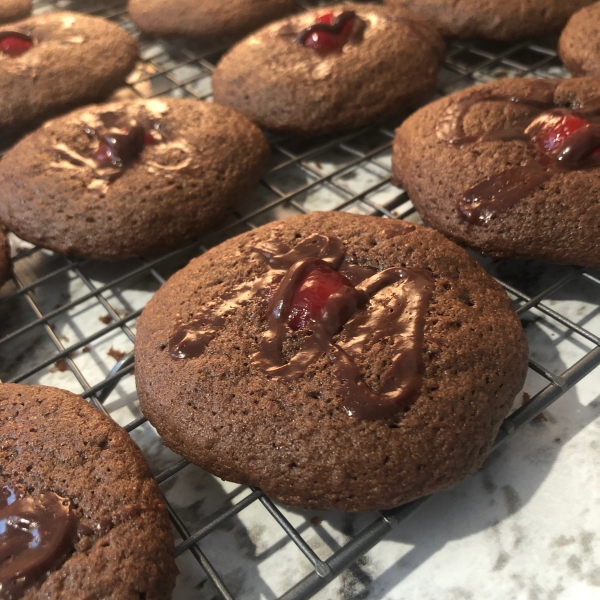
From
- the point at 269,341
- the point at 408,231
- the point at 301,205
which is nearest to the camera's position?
the point at 269,341

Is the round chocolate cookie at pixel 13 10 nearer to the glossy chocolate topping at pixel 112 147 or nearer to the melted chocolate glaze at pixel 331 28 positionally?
the glossy chocolate topping at pixel 112 147

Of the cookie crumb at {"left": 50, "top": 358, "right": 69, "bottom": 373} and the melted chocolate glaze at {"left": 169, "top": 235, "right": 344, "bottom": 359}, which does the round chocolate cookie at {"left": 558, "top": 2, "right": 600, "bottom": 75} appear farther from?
the cookie crumb at {"left": 50, "top": 358, "right": 69, "bottom": 373}

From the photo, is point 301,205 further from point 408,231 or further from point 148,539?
point 148,539

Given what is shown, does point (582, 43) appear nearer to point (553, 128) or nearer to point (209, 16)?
point (553, 128)

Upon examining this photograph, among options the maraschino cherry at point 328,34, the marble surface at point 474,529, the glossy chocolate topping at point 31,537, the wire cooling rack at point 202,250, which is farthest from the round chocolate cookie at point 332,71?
the glossy chocolate topping at point 31,537

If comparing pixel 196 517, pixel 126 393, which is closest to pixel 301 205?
pixel 126 393

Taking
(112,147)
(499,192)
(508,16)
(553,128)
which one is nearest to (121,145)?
(112,147)
